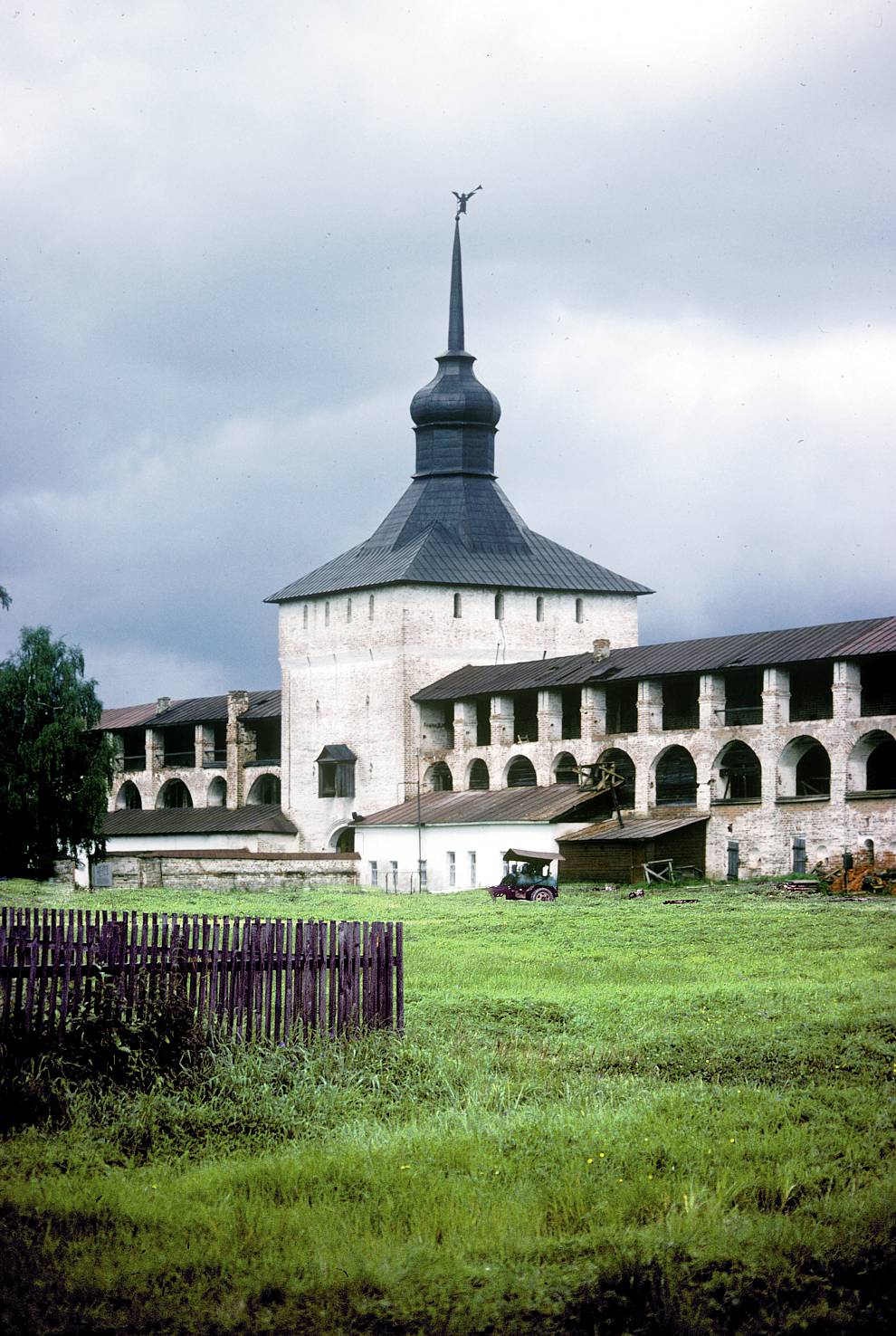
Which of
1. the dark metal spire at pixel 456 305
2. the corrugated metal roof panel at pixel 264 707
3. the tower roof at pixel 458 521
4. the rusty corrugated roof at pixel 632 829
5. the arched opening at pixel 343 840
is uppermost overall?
the dark metal spire at pixel 456 305

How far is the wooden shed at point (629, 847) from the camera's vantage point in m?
44.1

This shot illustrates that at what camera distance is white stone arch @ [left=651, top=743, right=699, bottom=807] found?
49.9 meters

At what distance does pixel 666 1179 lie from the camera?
29.3 ft

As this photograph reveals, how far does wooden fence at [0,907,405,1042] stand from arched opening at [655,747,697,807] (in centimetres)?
3770

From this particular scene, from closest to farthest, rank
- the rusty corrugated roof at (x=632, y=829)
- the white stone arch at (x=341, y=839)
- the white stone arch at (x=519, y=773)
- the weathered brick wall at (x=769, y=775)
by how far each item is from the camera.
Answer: the weathered brick wall at (x=769, y=775)
the rusty corrugated roof at (x=632, y=829)
the white stone arch at (x=519, y=773)
the white stone arch at (x=341, y=839)

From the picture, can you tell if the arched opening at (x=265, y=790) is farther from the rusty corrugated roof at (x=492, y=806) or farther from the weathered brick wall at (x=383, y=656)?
the rusty corrugated roof at (x=492, y=806)

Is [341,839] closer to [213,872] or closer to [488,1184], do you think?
[213,872]

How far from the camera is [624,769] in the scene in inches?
2039

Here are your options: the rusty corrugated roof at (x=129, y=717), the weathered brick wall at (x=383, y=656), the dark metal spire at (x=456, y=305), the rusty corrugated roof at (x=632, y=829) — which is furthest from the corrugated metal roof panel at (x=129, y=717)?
the rusty corrugated roof at (x=632, y=829)

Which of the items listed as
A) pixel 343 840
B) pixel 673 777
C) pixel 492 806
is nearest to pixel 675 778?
pixel 673 777

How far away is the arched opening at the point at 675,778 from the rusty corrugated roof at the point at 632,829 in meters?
2.04

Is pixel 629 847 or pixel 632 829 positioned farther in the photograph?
pixel 632 829

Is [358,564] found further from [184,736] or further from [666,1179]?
[666,1179]

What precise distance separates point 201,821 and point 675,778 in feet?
66.0
